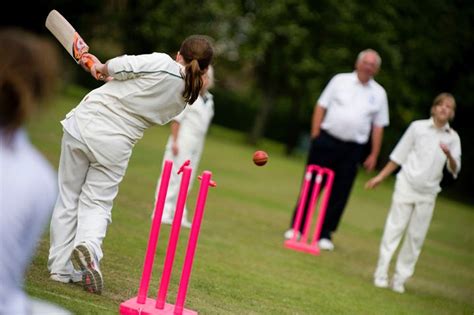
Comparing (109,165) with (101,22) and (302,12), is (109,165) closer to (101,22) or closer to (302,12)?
(302,12)

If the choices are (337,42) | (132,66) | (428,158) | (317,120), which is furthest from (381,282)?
(337,42)

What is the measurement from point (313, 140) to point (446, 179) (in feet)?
8.05

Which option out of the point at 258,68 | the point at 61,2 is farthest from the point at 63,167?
the point at 61,2

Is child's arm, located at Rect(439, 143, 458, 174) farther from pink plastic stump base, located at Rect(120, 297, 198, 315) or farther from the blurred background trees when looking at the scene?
the blurred background trees

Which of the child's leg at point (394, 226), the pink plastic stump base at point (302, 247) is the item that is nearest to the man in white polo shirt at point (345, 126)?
the pink plastic stump base at point (302, 247)

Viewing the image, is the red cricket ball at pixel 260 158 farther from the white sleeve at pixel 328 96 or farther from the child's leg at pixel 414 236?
the white sleeve at pixel 328 96

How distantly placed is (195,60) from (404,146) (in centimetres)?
388

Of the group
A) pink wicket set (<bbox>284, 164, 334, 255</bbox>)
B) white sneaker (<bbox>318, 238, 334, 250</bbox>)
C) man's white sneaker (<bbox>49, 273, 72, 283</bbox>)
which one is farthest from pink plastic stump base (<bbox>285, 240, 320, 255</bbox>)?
man's white sneaker (<bbox>49, 273, 72, 283</bbox>)

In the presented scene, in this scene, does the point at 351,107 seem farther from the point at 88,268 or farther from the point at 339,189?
the point at 88,268

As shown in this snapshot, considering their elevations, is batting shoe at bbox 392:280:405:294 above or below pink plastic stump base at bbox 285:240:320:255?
below

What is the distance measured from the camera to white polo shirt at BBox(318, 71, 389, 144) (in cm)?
1078

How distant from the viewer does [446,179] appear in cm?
913

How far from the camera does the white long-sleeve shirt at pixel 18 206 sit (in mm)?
3146

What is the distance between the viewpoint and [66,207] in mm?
6027
